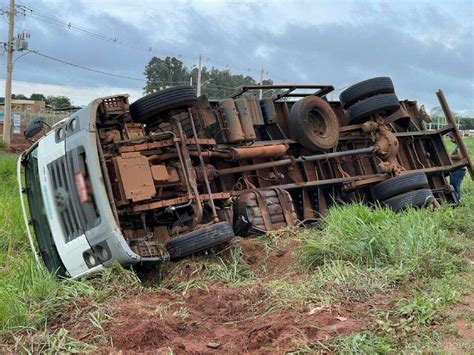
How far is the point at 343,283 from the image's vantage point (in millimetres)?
3842

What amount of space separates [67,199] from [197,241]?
1166mm

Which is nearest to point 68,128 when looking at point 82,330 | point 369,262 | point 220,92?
point 82,330

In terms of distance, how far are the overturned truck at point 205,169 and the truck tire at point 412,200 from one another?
0.05 feet

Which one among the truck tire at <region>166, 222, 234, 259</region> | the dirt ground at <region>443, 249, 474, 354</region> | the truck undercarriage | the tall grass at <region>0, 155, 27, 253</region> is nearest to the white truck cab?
the truck undercarriage

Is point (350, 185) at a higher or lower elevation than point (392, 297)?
higher

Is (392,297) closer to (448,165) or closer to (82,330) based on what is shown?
(82,330)

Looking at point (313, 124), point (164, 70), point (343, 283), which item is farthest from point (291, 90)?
point (164, 70)

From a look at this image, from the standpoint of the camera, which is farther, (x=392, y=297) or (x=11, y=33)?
(x=11, y=33)

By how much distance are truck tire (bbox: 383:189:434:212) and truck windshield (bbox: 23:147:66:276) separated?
155 inches

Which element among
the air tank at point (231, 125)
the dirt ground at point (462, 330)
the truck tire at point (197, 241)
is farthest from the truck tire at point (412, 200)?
the dirt ground at point (462, 330)

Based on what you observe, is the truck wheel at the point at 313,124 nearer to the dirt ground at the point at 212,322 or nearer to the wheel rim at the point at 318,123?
the wheel rim at the point at 318,123

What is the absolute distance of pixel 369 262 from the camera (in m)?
4.31

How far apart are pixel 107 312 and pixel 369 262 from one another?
201cm

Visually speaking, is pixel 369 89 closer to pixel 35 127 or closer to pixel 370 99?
pixel 370 99
